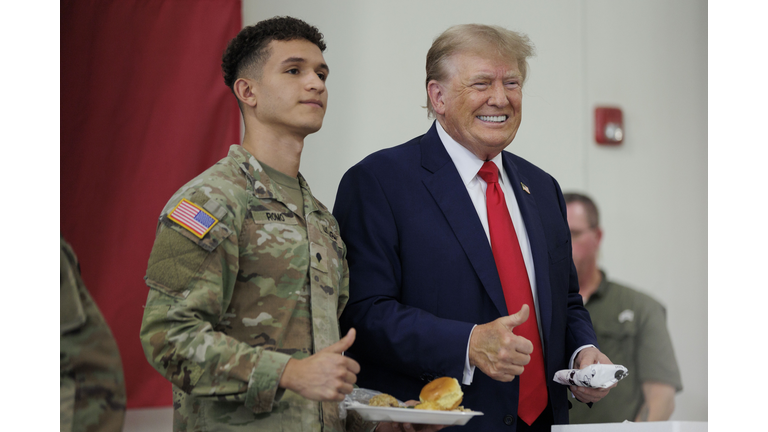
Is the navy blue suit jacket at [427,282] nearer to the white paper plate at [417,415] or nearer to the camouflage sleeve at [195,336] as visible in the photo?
the white paper plate at [417,415]

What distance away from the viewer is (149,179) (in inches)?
80.3

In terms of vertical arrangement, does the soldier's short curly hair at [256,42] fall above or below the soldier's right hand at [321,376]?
above

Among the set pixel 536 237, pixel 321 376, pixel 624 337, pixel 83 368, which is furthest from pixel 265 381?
pixel 624 337

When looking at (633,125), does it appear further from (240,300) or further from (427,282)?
(240,300)

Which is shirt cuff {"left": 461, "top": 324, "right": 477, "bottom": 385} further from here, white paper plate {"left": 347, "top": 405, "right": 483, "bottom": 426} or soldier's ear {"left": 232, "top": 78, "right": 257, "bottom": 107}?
soldier's ear {"left": 232, "top": 78, "right": 257, "bottom": 107}

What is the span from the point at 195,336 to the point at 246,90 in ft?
2.15

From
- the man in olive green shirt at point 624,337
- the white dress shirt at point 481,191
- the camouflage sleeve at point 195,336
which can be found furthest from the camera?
the man in olive green shirt at point 624,337

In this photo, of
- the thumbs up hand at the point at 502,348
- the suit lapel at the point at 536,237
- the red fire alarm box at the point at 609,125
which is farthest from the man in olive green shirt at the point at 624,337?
the thumbs up hand at the point at 502,348

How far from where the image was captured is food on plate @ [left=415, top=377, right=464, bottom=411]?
1.35 metres

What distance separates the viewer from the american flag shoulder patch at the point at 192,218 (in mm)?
1245

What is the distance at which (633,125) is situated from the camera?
303 centimetres

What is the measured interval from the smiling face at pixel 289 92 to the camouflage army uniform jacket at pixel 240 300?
13 cm

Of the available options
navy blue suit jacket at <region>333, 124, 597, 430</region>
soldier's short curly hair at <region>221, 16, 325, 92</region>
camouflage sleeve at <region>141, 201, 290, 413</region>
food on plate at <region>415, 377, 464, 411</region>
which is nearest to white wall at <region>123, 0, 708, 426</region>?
navy blue suit jacket at <region>333, 124, 597, 430</region>

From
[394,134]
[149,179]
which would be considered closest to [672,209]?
[394,134]
